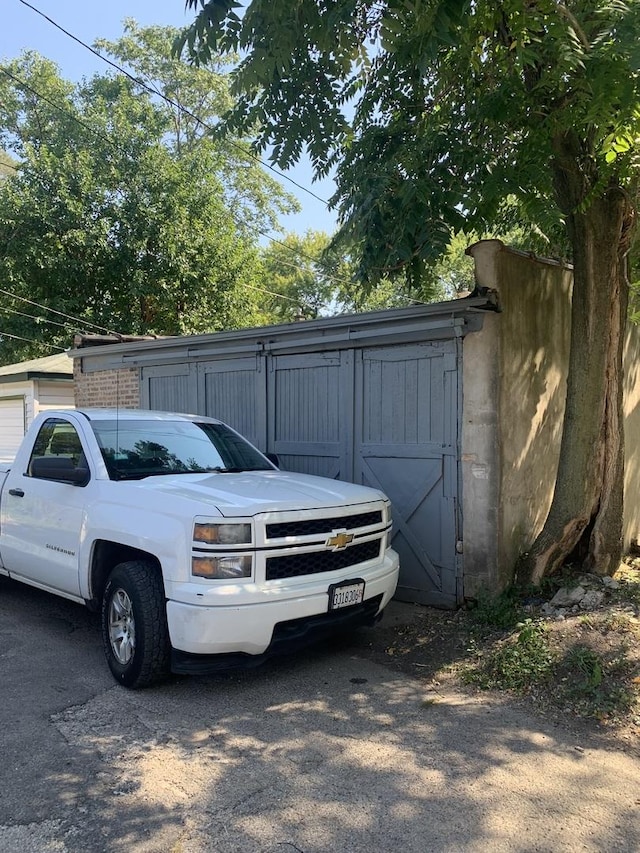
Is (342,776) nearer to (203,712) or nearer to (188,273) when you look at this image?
(203,712)

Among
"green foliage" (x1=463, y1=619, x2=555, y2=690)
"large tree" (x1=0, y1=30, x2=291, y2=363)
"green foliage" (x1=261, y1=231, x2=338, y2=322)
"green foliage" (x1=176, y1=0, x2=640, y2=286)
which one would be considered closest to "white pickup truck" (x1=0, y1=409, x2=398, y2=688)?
"green foliage" (x1=463, y1=619, x2=555, y2=690)

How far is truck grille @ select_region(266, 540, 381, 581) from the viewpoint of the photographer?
14.3 ft

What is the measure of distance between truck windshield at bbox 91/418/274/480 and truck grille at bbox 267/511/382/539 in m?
1.29

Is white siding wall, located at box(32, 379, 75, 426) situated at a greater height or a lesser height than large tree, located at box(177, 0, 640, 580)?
lesser

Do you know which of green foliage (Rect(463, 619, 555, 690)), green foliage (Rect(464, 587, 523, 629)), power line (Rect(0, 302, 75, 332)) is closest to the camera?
green foliage (Rect(463, 619, 555, 690))

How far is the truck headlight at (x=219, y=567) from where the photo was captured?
4.13 meters

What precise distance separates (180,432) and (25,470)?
1436 millimetres

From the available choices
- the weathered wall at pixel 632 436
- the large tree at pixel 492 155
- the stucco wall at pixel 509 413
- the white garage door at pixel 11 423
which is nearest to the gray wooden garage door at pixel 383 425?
the stucco wall at pixel 509 413

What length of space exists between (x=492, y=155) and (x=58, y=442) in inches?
183

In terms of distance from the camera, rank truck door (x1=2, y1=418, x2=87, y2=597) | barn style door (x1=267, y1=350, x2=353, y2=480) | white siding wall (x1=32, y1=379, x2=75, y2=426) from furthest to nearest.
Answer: white siding wall (x1=32, y1=379, x2=75, y2=426), barn style door (x1=267, y1=350, x2=353, y2=480), truck door (x1=2, y1=418, x2=87, y2=597)

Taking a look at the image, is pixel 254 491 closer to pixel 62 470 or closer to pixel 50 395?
pixel 62 470

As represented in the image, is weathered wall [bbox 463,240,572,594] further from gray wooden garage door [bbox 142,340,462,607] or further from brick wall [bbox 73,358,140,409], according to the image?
brick wall [bbox 73,358,140,409]

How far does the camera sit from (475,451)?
6.22 metres

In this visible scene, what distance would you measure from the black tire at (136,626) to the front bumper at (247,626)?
0.17 meters
